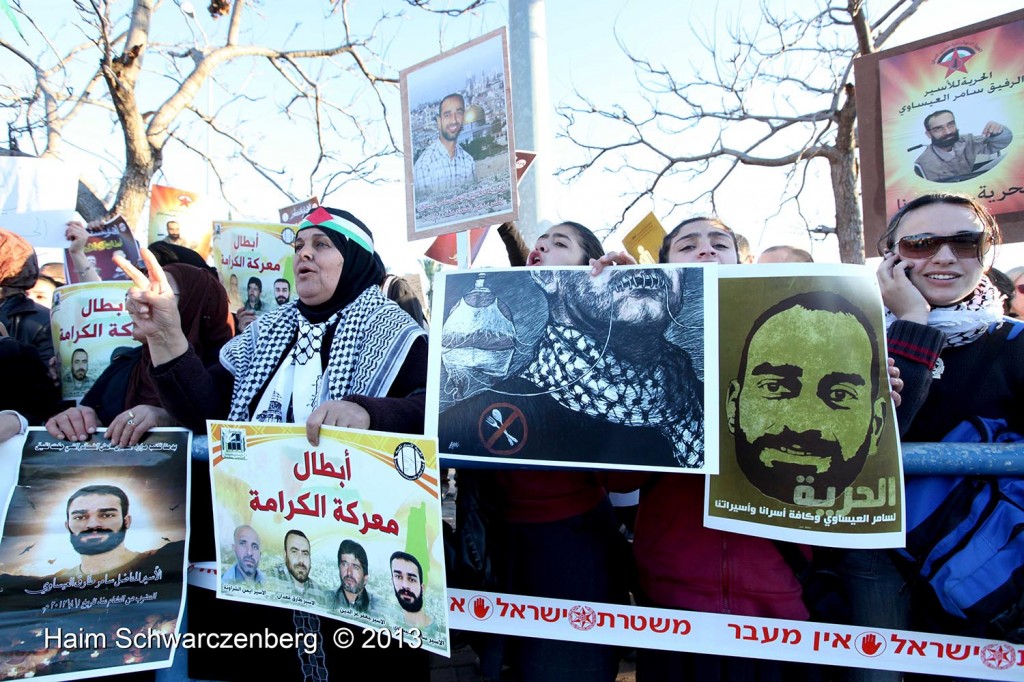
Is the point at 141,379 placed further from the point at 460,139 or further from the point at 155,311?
the point at 460,139

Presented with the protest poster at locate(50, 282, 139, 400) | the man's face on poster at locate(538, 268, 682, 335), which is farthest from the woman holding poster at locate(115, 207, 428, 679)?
the protest poster at locate(50, 282, 139, 400)

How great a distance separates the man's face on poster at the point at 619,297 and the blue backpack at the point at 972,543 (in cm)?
77

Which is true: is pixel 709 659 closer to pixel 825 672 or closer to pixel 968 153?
pixel 825 672

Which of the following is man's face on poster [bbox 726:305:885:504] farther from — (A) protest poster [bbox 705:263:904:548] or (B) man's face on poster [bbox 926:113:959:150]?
(B) man's face on poster [bbox 926:113:959:150]

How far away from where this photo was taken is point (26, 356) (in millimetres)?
2438

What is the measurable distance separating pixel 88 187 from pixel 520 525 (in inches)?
259

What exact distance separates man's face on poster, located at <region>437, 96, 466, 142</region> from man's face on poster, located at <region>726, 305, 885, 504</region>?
6.19 ft

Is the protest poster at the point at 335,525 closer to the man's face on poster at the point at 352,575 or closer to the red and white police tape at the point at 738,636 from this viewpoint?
the man's face on poster at the point at 352,575

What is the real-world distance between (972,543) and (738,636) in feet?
1.91

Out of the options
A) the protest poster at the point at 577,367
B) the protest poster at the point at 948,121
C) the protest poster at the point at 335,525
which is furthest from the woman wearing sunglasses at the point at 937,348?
the protest poster at the point at 948,121

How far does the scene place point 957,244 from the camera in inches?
67.3

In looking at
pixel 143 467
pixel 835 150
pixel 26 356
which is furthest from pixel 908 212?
pixel 835 150

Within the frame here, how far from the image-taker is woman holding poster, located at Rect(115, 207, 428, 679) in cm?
188

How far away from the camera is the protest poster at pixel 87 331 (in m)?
2.62
